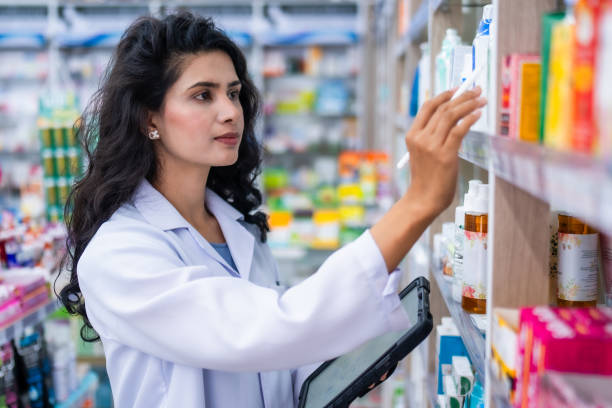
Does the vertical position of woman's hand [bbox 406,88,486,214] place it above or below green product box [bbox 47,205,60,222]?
above

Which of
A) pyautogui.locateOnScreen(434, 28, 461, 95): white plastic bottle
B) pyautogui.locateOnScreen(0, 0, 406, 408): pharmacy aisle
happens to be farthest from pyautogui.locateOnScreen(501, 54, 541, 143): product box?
pyautogui.locateOnScreen(0, 0, 406, 408): pharmacy aisle

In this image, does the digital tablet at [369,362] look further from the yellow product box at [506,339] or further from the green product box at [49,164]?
the green product box at [49,164]

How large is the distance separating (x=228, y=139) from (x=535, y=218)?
2.93 ft

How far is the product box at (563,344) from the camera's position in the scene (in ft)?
2.59

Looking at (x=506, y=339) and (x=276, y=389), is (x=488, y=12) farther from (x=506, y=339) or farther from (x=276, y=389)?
(x=276, y=389)

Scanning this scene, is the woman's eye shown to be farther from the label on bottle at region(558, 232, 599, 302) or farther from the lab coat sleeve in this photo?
the label on bottle at region(558, 232, 599, 302)

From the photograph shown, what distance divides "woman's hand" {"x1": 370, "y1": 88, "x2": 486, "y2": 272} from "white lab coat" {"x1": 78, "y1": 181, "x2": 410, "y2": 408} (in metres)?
0.04

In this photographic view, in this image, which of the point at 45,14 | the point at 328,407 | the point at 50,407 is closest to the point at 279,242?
the point at 50,407

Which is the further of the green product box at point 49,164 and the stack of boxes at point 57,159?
the green product box at point 49,164

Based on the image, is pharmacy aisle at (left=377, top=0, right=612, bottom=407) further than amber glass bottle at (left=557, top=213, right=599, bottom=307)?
No

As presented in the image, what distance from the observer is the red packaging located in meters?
0.64

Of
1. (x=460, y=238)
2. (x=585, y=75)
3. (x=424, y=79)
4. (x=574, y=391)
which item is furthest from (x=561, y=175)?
(x=424, y=79)

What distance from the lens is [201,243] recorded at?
1.65m

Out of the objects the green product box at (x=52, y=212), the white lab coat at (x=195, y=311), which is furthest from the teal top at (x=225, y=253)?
the green product box at (x=52, y=212)
